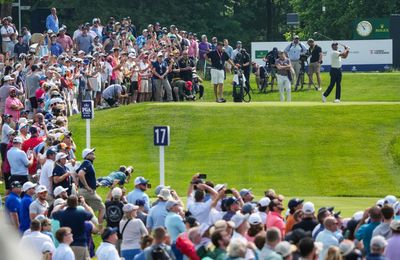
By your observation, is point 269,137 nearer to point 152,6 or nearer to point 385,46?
point 385,46

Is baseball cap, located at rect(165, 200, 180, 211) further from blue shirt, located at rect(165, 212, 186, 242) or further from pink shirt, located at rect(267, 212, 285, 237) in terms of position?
pink shirt, located at rect(267, 212, 285, 237)

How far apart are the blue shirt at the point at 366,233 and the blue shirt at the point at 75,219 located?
155 inches

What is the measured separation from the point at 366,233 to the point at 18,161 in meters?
10.6

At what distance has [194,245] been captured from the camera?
14.4 metres

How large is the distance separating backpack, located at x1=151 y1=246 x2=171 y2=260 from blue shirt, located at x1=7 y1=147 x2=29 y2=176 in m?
10.9

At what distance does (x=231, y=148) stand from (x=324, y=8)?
1647 inches

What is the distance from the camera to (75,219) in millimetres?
16703

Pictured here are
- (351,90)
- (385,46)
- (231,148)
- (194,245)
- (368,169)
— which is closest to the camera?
(194,245)

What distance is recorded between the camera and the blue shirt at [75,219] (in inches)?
656

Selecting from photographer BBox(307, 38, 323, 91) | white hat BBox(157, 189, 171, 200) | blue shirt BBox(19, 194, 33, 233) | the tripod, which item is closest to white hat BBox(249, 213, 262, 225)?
white hat BBox(157, 189, 171, 200)

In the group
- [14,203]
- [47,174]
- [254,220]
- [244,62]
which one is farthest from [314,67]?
[254,220]

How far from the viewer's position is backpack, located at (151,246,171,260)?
13.3 metres

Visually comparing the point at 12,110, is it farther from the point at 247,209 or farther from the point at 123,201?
the point at 247,209

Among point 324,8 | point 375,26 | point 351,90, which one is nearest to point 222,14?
point 324,8
